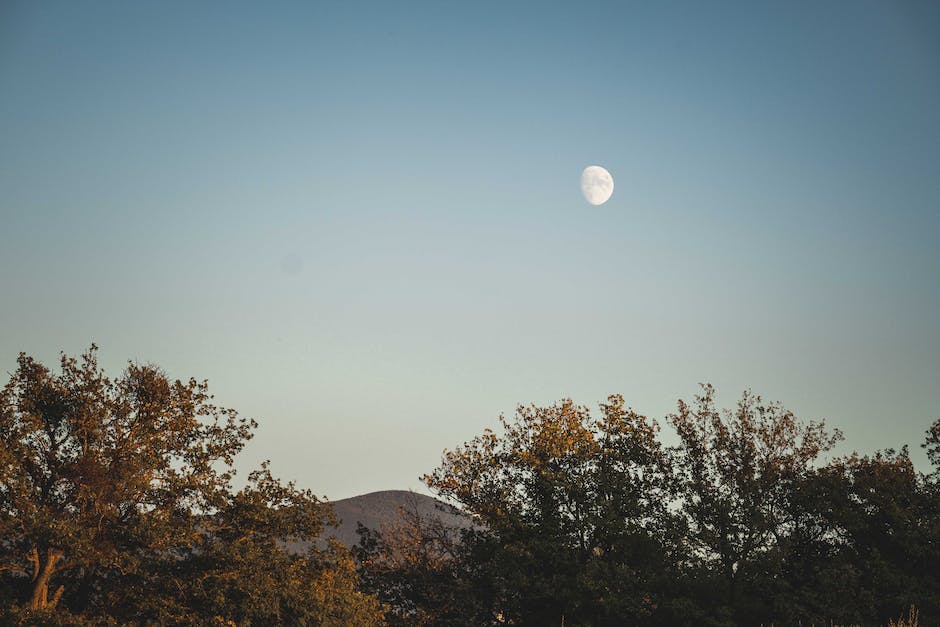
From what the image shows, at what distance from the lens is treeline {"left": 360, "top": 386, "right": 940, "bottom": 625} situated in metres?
34.5

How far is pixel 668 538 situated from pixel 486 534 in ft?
33.5

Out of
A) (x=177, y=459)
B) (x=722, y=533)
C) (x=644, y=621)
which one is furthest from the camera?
(x=722, y=533)

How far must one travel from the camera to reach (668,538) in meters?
38.1

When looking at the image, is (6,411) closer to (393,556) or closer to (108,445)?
(108,445)

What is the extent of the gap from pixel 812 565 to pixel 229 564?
29.8 metres

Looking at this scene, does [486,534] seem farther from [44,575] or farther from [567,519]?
[44,575]

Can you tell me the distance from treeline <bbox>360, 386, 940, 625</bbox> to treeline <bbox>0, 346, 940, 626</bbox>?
11cm

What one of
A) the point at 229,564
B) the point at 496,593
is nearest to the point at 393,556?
the point at 496,593

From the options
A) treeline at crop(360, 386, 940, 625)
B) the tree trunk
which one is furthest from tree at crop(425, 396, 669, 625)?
the tree trunk

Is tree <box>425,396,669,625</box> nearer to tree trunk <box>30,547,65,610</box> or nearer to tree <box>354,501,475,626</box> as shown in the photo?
tree <box>354,501,475,626</box>

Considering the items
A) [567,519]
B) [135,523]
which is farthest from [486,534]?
[135,523]

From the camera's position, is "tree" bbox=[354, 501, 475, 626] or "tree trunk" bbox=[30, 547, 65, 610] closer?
"tree trunk" bbox=[30, 547, 65, 610]

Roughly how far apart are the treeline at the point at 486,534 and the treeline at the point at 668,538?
0.37ft

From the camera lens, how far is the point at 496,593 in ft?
123
